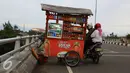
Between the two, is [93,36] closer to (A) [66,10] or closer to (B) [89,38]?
(B) [89,38]

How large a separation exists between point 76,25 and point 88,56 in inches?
59.8

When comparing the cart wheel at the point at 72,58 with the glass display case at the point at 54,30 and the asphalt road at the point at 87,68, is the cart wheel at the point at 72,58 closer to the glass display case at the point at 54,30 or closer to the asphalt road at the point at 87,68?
the asphalt road at the point at 87,68

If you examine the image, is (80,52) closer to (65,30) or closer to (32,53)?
(65,30)

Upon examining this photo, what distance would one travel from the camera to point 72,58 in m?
10.2

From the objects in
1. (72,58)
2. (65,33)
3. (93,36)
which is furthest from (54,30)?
(93,36)

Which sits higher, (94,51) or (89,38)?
(89,38)

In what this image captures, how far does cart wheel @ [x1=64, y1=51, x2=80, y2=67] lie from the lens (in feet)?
33.5

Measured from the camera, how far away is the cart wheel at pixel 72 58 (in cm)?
1020

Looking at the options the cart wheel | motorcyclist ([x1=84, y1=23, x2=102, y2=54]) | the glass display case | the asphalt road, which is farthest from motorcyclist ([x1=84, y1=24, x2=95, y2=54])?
the glass display case

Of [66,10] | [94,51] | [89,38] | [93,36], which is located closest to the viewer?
[66,10]

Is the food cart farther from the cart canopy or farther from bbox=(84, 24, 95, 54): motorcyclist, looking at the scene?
bbox=(84, 24, 95, 54): motorcyclist

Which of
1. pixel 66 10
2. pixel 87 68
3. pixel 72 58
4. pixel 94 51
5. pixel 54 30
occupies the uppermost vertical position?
pixel 66 10

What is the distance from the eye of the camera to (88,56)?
11.0m

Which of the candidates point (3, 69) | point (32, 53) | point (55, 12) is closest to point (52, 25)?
point (55, 12)
